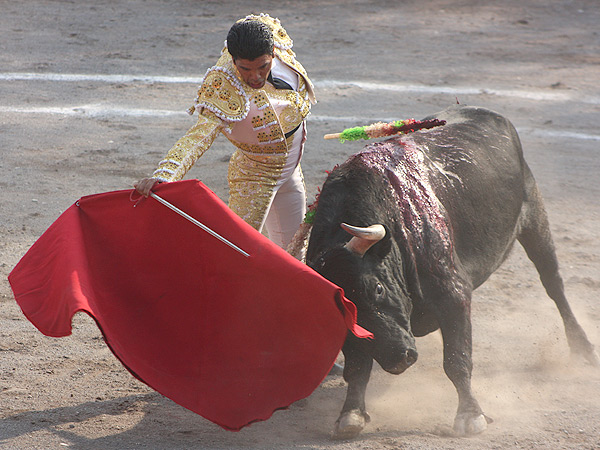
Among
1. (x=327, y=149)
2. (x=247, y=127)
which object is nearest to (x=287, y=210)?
(x=247, y=127)

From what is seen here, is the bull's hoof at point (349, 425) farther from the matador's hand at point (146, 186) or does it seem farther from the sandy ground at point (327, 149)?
the matador's hand at point (146, 186)

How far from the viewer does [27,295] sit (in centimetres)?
319

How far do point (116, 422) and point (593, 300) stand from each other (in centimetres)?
302

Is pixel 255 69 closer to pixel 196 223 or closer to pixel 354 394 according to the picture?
pixel 196 223

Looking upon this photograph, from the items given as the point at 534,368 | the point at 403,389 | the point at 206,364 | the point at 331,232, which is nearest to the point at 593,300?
the point at 534,368

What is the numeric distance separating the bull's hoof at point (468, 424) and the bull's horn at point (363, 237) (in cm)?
86

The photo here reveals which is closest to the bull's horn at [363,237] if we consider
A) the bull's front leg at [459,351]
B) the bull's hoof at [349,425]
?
the bull's front leg at [459,351]

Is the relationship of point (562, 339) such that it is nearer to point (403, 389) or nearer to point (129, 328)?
point (403, 389)

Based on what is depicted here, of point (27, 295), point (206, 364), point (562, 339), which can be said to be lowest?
point (562, 339)

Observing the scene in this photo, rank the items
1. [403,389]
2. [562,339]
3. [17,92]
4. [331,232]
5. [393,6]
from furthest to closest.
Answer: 1. [393,6]
2. [17,92]
3. [562,339]
4. [403,389]
5. [331,232]

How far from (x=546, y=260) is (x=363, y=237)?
1.78 metres

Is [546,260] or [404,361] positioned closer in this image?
[404,361]

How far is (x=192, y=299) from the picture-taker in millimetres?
3309

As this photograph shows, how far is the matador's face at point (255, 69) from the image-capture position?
3.15 meters
